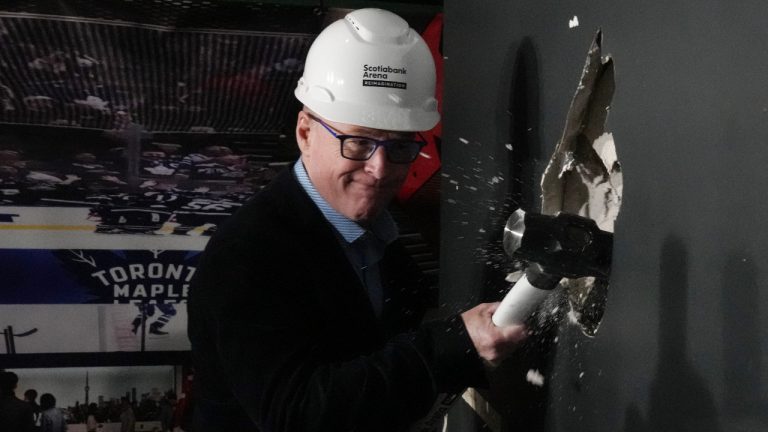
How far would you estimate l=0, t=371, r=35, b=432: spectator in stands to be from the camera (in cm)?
227

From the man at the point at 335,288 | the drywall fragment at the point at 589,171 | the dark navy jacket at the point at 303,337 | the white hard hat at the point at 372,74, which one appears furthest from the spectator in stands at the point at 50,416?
the drywall fragment at the point at 589,171

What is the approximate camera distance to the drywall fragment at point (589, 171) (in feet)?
3.55

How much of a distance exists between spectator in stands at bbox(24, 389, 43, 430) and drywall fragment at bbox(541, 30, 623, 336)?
181 cm

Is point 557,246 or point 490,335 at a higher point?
point 557,246

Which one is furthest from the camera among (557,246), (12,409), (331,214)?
(12,409)

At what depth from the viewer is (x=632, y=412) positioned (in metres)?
1.00

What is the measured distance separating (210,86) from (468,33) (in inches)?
35.6

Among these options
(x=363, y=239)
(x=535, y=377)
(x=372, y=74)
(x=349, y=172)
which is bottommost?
(x=535, y=377)

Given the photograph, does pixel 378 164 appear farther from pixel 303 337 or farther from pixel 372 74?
pixel 303 337

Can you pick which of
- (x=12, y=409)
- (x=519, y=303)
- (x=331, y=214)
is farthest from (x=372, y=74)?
(x=12, y=409)

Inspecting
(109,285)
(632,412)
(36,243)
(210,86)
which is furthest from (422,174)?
(632,412)

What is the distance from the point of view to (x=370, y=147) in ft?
4.47

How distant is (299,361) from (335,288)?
165 mm

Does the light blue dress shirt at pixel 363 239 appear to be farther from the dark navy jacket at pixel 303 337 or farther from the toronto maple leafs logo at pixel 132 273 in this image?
the toronto maple leafs logo at pixel 132 273
